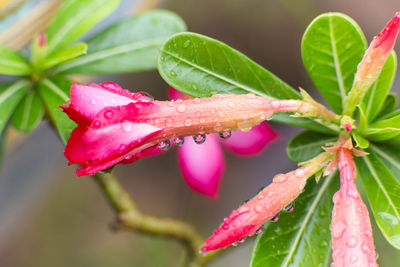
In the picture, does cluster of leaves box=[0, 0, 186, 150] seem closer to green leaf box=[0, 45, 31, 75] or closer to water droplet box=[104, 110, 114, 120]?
green leaf box=[0, 45, 31, 75]

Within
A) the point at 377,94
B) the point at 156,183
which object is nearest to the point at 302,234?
the point at 377,94

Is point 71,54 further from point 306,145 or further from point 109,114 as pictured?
point 306,145

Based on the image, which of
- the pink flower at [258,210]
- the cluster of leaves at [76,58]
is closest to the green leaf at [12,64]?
the cluster of leaves at [76,58]

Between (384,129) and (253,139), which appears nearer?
(384,129)

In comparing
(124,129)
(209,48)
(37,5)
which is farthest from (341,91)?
(37,5)

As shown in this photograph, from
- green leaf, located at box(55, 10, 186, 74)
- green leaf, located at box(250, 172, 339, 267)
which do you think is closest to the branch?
green leaf, located at box(55, 10, 186, 74)

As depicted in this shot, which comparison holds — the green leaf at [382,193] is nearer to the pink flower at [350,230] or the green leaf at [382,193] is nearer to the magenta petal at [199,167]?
the pink flower at [350,230]
